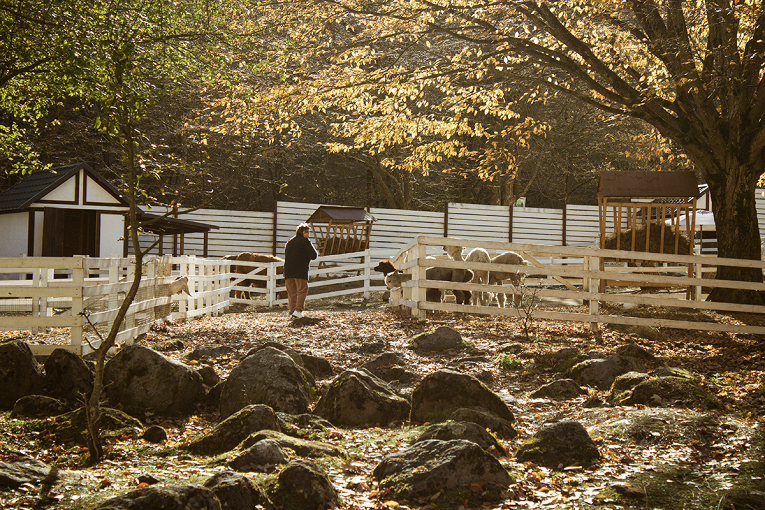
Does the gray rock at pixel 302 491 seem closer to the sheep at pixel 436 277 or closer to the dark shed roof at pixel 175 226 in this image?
the sheep at pixel 436 277

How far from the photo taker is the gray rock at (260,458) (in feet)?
11.7

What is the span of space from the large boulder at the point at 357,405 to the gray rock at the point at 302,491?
163 centimetres

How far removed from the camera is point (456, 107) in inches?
502

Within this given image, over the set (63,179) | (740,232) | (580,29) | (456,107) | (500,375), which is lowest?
(500,375)

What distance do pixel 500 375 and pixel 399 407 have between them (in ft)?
6.29

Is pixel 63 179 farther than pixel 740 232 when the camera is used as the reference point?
Yes

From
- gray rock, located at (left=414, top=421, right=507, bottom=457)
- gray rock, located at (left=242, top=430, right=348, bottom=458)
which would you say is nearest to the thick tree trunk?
gray rock, located at (left=414, top=421, right=507, bottom=457)

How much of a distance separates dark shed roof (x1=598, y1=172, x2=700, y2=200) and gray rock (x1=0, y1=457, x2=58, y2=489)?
11424 millimetres

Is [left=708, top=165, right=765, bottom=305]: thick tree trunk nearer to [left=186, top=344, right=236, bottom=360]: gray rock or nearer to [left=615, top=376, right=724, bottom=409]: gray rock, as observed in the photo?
[left=615, top=376, right=724, bottom=409]: gray rock

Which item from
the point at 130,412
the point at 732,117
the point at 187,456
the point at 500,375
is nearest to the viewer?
the point at 187,456

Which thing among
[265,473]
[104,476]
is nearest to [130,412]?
[104,476]

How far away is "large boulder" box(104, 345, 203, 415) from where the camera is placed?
5.14m

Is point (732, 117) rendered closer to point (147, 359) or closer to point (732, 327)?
point (732, 327)

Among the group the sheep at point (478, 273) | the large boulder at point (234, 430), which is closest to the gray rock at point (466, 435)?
the large boulder at point (234, 430)
